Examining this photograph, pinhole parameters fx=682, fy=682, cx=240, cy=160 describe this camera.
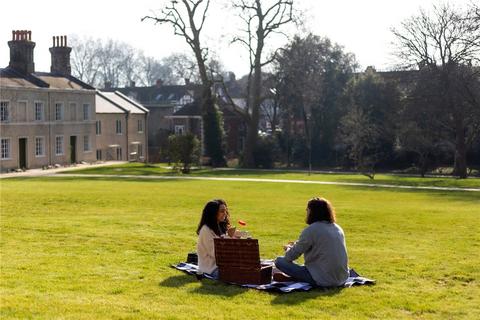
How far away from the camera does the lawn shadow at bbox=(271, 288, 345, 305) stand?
8.93 m

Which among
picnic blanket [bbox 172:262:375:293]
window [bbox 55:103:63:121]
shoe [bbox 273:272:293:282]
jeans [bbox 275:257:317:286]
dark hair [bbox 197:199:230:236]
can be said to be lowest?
picnic blanket [bbox 172:262:375:293]

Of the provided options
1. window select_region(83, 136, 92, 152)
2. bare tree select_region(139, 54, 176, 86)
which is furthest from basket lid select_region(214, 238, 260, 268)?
bare tree select_region(139, 54, 176, 86)

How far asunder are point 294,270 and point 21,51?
46189 mm

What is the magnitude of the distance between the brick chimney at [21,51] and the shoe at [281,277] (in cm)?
4553

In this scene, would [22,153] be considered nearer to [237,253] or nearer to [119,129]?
[119,129]

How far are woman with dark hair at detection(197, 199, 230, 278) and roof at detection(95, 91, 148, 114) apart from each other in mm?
53511

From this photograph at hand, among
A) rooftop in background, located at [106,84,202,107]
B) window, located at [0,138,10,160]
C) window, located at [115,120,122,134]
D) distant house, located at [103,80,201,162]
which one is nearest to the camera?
window, located at [0,138,10,160]

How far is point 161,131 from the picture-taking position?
251ft

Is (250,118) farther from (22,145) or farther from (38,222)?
(38,222)

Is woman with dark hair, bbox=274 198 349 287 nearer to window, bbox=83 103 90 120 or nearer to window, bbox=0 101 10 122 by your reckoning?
window, bbox=0 101 10 122

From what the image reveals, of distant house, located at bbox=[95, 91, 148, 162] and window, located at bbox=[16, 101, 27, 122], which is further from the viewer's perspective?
distant house, located at bbox=[95, 91, 148, 162]

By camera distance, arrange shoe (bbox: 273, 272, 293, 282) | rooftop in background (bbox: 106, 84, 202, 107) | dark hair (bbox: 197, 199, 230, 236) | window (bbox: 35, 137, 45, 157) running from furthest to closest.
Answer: rooftop in background (bbox: 106, 84, 202, 107) → window (bbox: 35, 137, 45, 157) → dark hair (bbox: 197, 199, 230, 236) → shoe (bbox: 273, 272, 293, 282)

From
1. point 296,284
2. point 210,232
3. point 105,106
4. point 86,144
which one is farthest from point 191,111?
point 296,284

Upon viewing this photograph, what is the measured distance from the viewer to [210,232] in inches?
412
